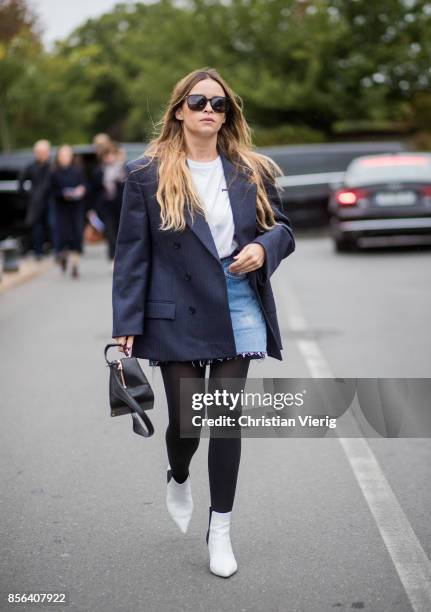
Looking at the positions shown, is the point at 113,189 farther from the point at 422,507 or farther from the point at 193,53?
the point at 193,53

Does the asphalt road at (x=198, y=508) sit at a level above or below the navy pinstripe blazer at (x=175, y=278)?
below

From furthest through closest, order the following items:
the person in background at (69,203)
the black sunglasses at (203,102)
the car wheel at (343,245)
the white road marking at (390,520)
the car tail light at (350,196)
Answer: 1. the car wheel at (343,245)
2. the car tail light at (350,196)
3. the person in background at (69,203)
4. the black sunglasses at (203,102)
5. the white road marking at (390,520)

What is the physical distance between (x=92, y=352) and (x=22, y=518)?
4113mm

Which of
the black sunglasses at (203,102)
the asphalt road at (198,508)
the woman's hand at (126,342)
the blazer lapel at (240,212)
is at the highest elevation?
the black sunglasses at (203,102)

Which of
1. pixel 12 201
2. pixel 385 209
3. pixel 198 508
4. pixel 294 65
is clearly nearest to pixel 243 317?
pixel 198 508

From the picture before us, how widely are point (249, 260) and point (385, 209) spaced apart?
485 inches

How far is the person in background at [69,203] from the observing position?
47.5 ft

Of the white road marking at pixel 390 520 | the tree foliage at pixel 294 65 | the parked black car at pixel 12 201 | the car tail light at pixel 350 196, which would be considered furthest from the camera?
the tree foliage at pixel 294 65

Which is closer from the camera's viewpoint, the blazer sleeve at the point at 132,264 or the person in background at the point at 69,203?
the blazer sleeve at the point at 132,264

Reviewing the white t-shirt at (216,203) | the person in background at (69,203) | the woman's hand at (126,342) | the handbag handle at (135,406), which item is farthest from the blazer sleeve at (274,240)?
the person in background at (69,203)

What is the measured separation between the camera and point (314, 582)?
12.0 ft

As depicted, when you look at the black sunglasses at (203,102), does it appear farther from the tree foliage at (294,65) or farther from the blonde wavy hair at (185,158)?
the tree foliage at (294,65)

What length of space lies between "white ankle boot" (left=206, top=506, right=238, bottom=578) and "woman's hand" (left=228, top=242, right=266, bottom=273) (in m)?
0.92

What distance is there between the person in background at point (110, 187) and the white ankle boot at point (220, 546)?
1058 centimetres
